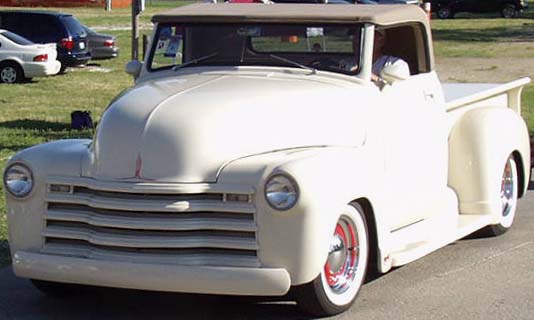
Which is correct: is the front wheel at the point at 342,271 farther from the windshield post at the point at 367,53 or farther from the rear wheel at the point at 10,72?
the rear wheel at the point at 10,72

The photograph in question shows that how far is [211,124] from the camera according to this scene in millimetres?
6711

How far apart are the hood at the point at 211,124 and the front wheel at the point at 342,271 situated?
1.65 ft

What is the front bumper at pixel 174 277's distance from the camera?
20.7 ft

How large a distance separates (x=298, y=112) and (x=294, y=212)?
924 mm

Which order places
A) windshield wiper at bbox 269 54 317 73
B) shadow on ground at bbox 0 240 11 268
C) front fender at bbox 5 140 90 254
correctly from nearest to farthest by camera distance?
1. front fender at bbox 5 140 90 254
2. windshield wiper at bbox 269 54 317 73
3. shadow on ground at bbox 0 240 11 268

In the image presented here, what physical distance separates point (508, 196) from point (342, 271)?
9.56 feet

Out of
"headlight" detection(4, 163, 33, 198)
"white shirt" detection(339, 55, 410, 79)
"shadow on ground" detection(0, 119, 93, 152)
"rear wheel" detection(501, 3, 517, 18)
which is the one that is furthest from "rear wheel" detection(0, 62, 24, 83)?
"rear wheel" detection(501, 3, 517, 18)

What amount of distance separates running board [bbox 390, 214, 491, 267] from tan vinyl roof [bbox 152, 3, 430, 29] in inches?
56.8

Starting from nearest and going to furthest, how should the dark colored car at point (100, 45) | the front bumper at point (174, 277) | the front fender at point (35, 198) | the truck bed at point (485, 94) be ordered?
the front bumper at point (174, 277)
the front fender at point (35, 198)
the truck bed at point (485, 94)
the dark colored car at point (100, 45)

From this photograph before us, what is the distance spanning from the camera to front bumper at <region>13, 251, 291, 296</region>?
6305 mm

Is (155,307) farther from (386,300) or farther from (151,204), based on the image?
(386,300)

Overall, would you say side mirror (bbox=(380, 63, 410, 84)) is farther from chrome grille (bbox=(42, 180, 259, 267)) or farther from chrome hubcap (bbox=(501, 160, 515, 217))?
chrome hubcap (bbox=(501, 160, 515, 217))

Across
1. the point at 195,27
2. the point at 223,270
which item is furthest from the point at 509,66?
the point at 223,270

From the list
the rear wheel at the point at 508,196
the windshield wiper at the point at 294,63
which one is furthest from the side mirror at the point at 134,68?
the rear wheel at the point at 508,196
